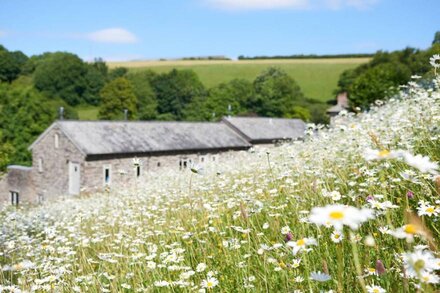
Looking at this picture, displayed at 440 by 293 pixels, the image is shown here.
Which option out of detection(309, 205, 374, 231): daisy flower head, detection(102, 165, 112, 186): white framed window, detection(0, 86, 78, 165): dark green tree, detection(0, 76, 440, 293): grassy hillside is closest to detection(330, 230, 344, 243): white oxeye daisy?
detection(0, 76, 440, 293): grassy hillside

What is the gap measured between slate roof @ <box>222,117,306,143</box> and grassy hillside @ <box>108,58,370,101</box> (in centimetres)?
4141

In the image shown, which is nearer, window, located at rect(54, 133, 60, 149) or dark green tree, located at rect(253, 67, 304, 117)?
window, located at rect(54, 133, 60, 149)

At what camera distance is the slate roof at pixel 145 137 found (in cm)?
2691

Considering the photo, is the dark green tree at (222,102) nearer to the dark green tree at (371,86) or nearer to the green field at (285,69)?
the green field at (285,69)

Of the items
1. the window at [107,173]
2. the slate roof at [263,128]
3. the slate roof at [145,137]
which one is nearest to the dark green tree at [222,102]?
the slate roof at [263,128]

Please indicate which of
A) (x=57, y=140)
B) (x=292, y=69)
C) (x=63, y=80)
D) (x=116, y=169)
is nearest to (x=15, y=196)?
(x=57, y=140)

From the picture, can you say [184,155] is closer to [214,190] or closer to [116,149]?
[116,149]

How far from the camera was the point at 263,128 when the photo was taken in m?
39.8

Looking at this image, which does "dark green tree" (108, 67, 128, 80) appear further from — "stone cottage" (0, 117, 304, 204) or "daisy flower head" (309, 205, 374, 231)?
"daisy flower head" (309, 205, 374, 231)

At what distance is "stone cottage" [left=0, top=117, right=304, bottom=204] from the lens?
1046 inches

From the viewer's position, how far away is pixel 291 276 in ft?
10.1

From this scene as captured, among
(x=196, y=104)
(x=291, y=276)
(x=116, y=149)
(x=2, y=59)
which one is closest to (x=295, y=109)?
(x=196, y=104)

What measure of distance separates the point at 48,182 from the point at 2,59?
67793mm

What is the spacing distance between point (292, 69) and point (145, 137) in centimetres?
7563
